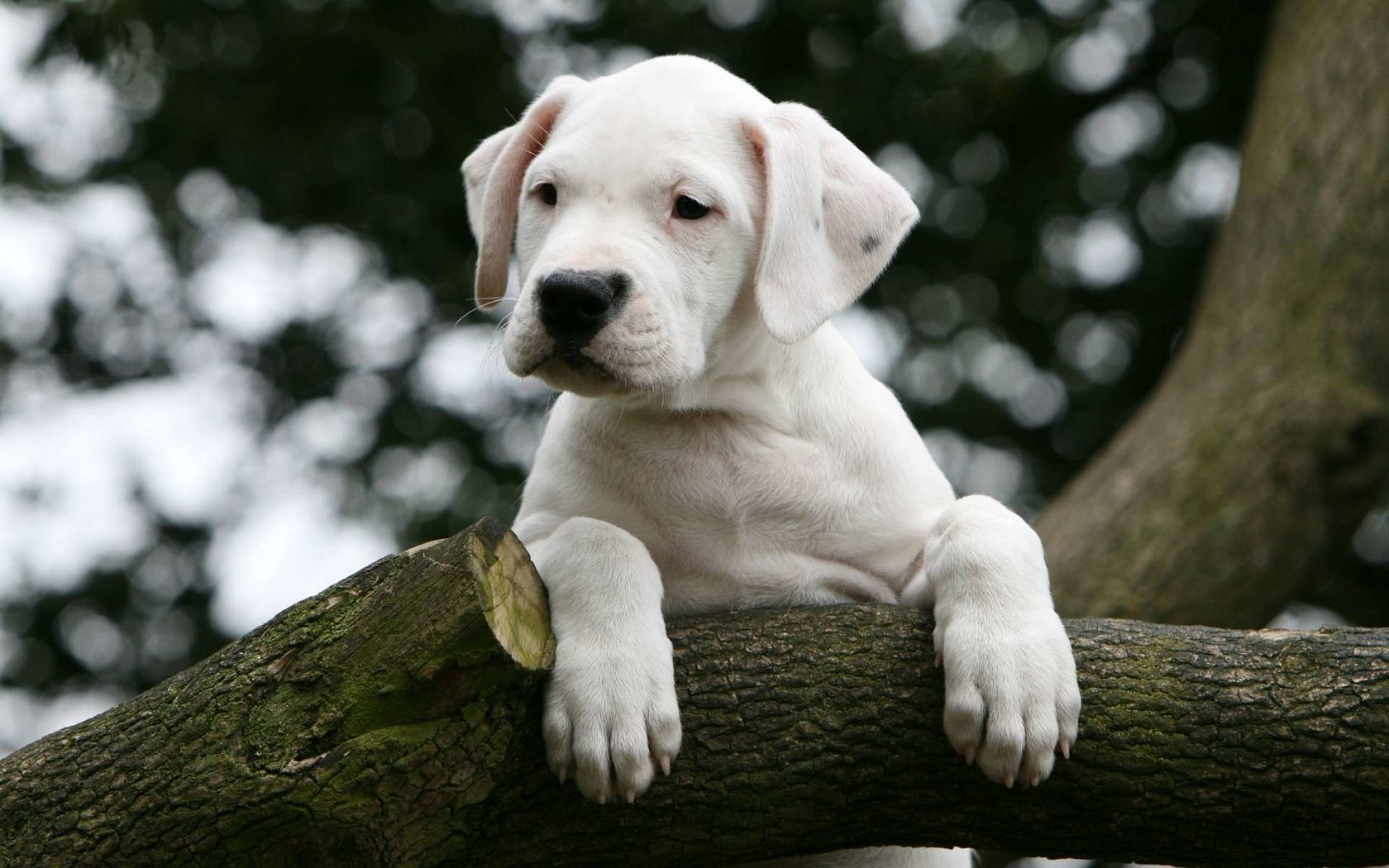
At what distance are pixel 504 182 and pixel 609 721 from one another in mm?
1879

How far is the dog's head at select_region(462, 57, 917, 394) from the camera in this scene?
150 inches

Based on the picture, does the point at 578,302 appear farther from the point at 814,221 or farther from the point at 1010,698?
the point at 1010,698

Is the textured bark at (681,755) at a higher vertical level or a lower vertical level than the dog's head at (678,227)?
lower

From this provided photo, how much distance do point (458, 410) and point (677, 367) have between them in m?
5.82

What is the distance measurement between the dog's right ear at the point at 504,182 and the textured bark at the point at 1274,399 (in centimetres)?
324

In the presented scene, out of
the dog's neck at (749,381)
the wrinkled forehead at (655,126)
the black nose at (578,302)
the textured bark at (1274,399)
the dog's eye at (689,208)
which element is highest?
the wrinkled forehead at (655,126)

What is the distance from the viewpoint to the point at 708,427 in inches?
174

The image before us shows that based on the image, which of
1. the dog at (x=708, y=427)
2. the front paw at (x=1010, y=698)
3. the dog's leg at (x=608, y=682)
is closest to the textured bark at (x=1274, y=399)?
the dog at (x=708, y=427)

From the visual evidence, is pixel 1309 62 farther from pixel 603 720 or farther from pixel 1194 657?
pixel 603 720

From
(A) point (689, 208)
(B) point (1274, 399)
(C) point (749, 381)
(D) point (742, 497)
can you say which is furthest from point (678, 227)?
(B) point (1274, 399)

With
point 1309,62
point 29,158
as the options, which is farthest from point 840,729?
point 29,158

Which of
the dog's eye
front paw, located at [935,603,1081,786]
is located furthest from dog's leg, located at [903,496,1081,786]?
the dog's eye

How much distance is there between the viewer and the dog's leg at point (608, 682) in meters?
3.47

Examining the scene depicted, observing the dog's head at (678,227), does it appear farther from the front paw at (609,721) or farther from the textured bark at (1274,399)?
the textured bark at (1274,399)
